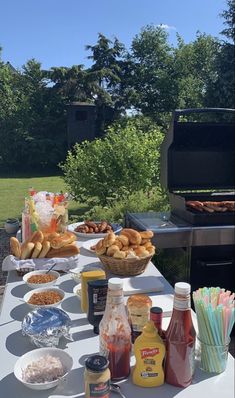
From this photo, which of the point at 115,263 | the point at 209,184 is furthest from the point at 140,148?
the point at 115,263

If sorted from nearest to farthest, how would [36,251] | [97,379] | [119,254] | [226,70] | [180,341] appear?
[97,379], [180,341], [119,254], [36,251], [226,70]

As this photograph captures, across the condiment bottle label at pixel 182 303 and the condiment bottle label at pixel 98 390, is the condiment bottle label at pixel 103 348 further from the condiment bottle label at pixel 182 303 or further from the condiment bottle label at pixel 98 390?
the condiment bottle label at pixel 182 303

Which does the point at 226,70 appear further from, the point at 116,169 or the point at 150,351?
the point at 150,351

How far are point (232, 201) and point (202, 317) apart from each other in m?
2.44

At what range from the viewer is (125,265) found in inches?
76.1

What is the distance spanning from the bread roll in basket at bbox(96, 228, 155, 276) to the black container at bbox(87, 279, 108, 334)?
1.74ft

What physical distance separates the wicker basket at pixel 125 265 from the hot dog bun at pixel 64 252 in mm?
304

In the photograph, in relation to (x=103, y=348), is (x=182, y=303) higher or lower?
higher

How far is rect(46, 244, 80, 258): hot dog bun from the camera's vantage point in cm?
221

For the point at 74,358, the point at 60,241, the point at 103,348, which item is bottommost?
the point at 74,358

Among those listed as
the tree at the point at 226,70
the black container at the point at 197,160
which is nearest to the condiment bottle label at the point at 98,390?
the black container at the point at 197,160

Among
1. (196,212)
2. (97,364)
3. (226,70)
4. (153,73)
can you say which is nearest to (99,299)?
(97,364)

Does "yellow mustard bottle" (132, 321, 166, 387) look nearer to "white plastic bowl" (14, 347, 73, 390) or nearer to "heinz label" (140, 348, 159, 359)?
"heinz label" (140, 348, 159, 359)

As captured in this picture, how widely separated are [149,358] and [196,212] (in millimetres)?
1956
